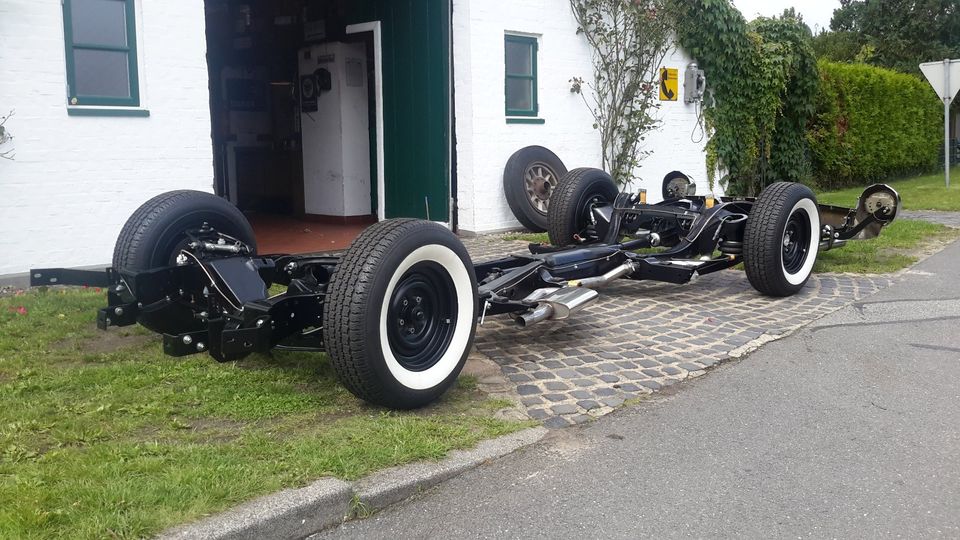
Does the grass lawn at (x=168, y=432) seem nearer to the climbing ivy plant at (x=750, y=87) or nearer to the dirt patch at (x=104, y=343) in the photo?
the dirt patch at (x=104, y=343)

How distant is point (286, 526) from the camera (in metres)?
3.09

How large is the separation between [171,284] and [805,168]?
15.5 meters

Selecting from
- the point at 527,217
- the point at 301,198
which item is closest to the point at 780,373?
the point at 527,217

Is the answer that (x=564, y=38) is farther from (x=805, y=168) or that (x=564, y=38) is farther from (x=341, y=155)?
(x=805, y=168)

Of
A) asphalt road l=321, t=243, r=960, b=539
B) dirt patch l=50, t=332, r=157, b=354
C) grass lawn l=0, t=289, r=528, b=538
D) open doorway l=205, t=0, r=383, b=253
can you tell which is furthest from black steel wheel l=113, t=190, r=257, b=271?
open doorway l=205, t=0, r=383, b=253

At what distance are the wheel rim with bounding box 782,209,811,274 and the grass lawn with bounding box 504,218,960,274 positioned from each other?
118cm

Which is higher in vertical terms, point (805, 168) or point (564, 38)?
point (564, 38)

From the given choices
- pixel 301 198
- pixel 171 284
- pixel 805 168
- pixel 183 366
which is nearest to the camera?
pixel 171 284

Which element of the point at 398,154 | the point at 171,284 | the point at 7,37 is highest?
the point at 7,37

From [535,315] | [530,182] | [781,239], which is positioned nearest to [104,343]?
[535,315]

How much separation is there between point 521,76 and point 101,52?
5.22 meters

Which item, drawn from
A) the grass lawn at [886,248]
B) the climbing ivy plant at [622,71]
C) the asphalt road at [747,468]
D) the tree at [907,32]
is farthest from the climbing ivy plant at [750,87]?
the tree at [907,32]

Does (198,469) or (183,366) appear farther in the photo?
(183,366)

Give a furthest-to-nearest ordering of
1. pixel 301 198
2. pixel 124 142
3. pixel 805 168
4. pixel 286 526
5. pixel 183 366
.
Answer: pixel 805 168, pixel 301 198, pixel 124 142, pixel 183 366, pixel 286 526
